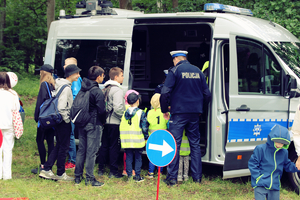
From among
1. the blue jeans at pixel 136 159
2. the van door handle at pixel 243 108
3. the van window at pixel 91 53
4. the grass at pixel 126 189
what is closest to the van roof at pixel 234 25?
the van window at pixel 91 53

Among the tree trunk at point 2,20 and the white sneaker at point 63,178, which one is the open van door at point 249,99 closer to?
the white sneaker at point 63,178

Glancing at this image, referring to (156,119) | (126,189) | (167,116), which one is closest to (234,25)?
(167,116)

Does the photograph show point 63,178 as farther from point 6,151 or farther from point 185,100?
point 185,100

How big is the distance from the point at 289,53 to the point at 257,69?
2.15ft

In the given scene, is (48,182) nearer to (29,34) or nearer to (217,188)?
(217,188)

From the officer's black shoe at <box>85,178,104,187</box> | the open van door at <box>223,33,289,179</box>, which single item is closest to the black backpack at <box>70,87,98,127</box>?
the officer's black shoe at <box>85,178,104,187</box>

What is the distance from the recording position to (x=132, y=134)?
5230 millimetres

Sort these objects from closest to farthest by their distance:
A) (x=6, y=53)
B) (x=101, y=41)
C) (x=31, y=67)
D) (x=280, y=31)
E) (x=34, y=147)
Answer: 1. (x=280, y=31)
2. (x=101, y=41)
3. (x=34, y=147)
4. (x=6, y=53)
5. (x=31, y=67)

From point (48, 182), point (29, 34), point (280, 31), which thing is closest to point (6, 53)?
point (29, 34)

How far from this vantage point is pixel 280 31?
18.5 ft

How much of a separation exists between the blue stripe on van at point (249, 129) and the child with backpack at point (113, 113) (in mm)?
1717

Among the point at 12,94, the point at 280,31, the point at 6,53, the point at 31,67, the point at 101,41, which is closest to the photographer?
the point at 12,94

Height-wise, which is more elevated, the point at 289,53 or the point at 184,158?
the point at 289,53

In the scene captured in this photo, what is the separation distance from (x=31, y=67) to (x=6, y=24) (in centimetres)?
261
